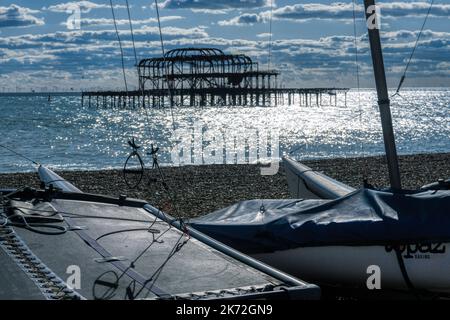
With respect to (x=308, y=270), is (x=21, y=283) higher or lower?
higher

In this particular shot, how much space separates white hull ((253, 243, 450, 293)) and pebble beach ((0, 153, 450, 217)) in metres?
6.04

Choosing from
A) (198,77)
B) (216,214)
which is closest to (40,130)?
(198,77)

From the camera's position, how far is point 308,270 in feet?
27.9

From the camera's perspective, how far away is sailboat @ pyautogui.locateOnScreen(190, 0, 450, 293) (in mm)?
7891

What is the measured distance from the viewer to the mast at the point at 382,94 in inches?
367

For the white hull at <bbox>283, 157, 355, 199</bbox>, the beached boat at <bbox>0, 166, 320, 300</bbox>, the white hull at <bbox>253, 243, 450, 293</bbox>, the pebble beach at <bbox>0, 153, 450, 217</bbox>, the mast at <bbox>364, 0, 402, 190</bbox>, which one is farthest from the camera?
the pebble beach at <bbox>0, 153, 450, 217</bbox>

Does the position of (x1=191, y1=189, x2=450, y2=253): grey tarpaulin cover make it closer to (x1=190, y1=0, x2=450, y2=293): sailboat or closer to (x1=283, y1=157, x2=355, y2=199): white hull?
(x1=190, y1=0, x2=450, y2=293): sailboat

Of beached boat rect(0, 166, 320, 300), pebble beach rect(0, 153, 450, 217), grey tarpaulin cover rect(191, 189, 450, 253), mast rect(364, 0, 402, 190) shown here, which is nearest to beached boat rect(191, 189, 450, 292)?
grey tarpaulin cover rect(191, 189, 450, 253)

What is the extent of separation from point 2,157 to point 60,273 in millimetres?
31744

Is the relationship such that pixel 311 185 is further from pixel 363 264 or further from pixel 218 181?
pixel 218 181

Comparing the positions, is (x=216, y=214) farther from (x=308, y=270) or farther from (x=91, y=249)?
(x=91, y=249)

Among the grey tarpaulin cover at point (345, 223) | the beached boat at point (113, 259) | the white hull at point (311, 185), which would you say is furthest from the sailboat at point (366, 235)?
the white hull at point (311, 185)

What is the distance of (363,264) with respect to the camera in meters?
8.20
